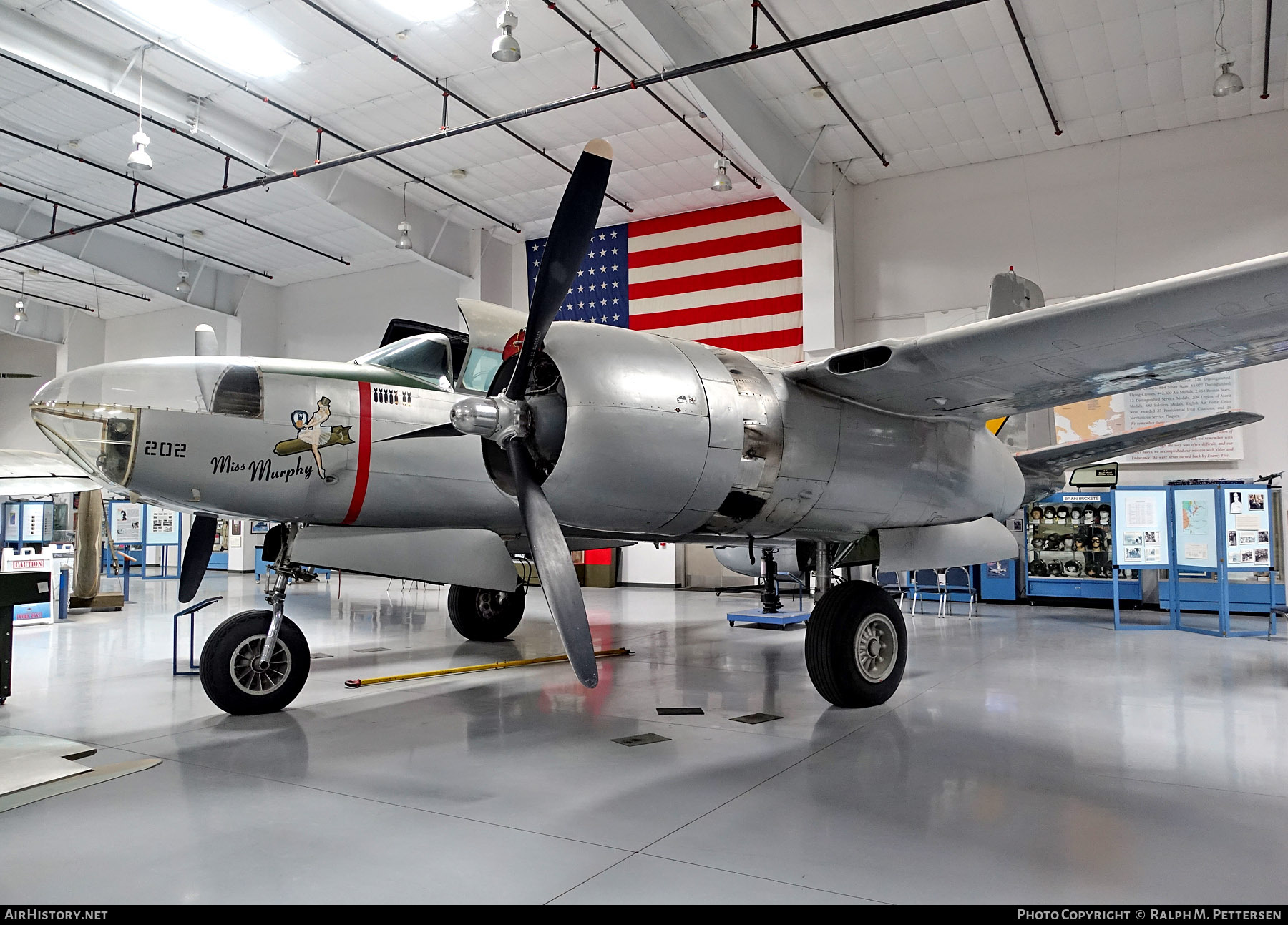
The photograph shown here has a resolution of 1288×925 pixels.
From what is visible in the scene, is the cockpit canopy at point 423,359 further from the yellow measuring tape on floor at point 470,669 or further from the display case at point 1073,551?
the display case at point 1073,551

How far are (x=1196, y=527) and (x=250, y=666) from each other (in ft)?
33.1

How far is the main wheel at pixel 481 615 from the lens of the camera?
30.5 ft

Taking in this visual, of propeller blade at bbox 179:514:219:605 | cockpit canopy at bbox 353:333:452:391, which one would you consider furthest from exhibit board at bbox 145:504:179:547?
cockpit canopy at bbox 353:333:452:391

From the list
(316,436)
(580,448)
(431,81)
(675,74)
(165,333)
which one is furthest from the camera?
(165,333)

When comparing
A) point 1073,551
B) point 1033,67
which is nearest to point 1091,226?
point 1033,67

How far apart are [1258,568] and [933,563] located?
5.78 meters

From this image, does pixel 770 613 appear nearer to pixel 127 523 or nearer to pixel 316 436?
pixel 316 436

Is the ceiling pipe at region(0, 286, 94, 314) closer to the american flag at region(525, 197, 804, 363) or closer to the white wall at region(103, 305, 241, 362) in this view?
the white wall at region(103, 305, 241, 362)

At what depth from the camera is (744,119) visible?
13.0 metres

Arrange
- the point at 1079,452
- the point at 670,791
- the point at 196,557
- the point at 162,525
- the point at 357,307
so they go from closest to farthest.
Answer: the point at 670,791 → the point at 196,557 → the point at 1079,452 → the point at 162,525 → the point at 357,307

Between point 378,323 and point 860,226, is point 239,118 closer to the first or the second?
point 378,323

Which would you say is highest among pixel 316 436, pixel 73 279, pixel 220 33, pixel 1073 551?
pixel 220 33

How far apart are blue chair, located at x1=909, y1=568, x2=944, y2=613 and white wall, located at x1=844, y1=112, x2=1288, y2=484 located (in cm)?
368

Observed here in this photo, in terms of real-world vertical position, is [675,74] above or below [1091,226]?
above
